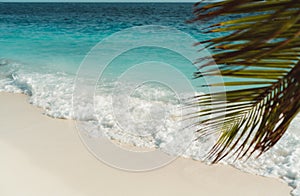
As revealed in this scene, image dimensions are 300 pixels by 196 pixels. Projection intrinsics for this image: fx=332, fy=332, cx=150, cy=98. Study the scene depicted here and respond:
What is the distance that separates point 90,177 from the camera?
3.86 m

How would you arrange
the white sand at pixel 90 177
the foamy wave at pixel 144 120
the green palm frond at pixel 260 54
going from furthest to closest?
the foamy wave at pixel 144 120
the white sand at pixel 90 177
the green palm frond at pixel 260 54

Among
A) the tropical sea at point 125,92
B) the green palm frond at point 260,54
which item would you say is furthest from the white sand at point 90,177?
the green palm frond at point 260,54

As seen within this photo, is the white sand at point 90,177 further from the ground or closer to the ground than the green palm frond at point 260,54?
closer to the ground

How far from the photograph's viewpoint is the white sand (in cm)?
360

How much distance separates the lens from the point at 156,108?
21.9ft

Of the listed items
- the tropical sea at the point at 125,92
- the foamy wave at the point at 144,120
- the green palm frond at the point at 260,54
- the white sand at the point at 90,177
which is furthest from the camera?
the tropical sea at the point at 125,92

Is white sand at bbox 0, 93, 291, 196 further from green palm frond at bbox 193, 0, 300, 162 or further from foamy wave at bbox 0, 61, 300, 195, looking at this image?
green palm frond at bbox 193, 0, 300, 162

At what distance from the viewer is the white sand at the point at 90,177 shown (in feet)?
11.8

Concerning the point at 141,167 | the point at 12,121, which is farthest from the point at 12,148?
the point at 141,167

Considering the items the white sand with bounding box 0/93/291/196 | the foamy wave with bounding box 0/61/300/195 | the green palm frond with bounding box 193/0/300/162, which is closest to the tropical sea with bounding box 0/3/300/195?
the foamy wave with bounding box 0/61/300/195

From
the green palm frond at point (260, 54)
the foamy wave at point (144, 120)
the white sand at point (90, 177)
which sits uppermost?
the green palm frond at point (260, 54)

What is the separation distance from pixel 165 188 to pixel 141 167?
0.62m

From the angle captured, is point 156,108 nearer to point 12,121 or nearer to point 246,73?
point 12,121

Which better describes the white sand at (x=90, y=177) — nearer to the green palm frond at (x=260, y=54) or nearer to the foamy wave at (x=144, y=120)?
the foamy wave at (x=144, y=120)
